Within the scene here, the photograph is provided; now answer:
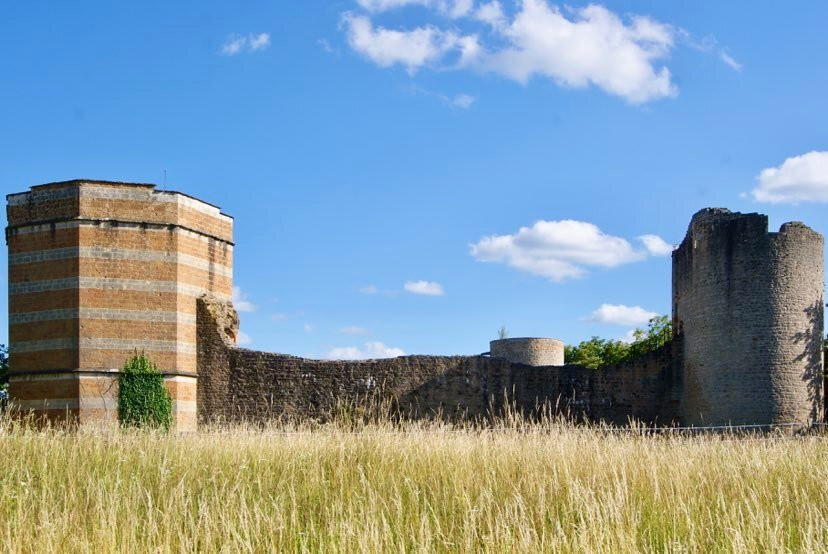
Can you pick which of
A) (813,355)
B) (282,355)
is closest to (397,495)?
(282,355)

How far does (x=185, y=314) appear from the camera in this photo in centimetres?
2200

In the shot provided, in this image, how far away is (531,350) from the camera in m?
33.8

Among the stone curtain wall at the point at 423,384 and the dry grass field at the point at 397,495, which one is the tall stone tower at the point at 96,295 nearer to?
the stone curtain wall at the point at 423,384

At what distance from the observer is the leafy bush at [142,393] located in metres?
21.2

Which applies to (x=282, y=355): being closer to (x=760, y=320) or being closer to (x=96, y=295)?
(x=96, y=295)

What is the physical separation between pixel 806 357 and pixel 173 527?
1642 centimetres

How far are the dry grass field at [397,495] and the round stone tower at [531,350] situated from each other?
71.9 ft

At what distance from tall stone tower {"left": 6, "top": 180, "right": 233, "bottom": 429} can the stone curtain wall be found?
67 centimetres

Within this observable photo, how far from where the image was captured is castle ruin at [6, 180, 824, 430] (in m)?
19.9

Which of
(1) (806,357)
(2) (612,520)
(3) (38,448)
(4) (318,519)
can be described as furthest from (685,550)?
(1) (806,357)

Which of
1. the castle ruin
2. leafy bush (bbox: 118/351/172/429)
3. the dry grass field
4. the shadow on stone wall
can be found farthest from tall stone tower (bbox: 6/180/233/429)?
the shadow on stone wall

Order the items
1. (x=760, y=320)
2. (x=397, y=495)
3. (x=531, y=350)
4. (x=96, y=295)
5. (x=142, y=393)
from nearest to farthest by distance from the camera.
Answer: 1. (x=397, y=495)
2. (x=760, y=320)
3. (x=96, y=295)
4. (x=142, y=393)
5. (x=531, y=350)

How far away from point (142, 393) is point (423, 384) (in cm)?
637

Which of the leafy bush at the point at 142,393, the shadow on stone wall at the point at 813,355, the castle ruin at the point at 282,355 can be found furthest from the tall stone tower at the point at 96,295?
the shadow on stone wall at the point at 813,355
